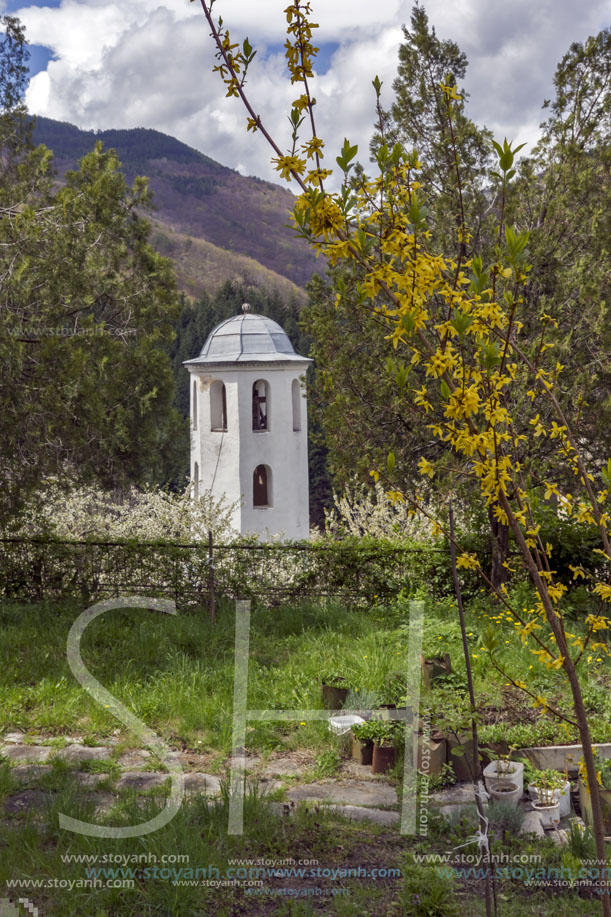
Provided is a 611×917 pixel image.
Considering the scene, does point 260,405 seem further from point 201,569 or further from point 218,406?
point 201,569

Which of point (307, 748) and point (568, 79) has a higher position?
point (568, 79)

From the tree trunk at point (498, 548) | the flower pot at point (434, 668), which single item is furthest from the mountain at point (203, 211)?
the flower pot at point (434, 668)

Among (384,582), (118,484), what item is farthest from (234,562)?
(118,484)

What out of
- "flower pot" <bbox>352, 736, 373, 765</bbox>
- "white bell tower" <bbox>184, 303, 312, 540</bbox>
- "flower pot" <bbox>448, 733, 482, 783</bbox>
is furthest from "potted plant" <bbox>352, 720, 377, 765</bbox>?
"white bell tower" <bbox>184, 303, 312, 540</bbox>

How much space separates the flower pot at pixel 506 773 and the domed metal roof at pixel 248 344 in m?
16.7

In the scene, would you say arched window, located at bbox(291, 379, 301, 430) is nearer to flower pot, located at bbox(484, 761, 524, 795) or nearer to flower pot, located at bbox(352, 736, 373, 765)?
flower pot, located at bbox(352, 736, 373, 765)

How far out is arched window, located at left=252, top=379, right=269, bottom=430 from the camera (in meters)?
21.5

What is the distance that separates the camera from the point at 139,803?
381 centimetres

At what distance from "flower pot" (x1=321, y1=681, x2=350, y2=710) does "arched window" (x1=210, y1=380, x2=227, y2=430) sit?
1652 centimetres

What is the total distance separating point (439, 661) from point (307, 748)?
1.28m

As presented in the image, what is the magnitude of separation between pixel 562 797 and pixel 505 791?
11.6 inches

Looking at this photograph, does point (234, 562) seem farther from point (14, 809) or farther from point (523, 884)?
point (523, 884)

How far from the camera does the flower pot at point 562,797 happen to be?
4020 mm

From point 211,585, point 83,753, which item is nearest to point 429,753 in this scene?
point 83,753
